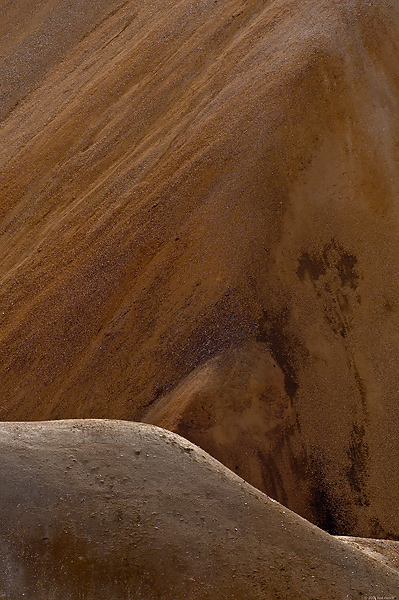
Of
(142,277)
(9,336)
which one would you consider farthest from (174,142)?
(9,336)

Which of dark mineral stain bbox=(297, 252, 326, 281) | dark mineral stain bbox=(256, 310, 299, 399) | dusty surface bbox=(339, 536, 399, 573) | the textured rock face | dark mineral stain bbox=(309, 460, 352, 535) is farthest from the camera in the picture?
dark mineral stain bbox=(297, 252, 326, 281)

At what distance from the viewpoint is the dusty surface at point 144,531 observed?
484 cm

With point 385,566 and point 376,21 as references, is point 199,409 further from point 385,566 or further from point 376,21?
point 376,21

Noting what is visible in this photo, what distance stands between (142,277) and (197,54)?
4.28m

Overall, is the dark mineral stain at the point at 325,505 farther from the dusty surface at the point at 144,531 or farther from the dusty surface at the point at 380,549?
the dusty surface at the point at 144,531

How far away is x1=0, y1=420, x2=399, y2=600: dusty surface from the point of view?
4.84 meters

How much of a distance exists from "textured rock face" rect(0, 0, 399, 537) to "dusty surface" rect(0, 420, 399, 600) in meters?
1.91

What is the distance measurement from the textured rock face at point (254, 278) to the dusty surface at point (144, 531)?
1908 mm

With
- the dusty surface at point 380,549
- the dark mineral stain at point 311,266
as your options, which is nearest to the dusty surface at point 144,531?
the dusty surface at point 380,549

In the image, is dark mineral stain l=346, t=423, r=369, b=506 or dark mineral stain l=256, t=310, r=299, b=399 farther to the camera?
dark mineral stain l=256, t=310, r=299, b=399

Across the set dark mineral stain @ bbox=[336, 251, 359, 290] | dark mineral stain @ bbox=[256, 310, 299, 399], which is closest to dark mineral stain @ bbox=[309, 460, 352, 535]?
dark mineral stain @ bbox=[256, 310, 299, 399]

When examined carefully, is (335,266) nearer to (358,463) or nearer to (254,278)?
(254,278)

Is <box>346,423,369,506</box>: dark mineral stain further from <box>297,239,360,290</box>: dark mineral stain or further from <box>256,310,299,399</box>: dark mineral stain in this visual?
<box>297,239,360,290</box>: dark mineral stain

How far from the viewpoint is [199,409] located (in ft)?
25.4
